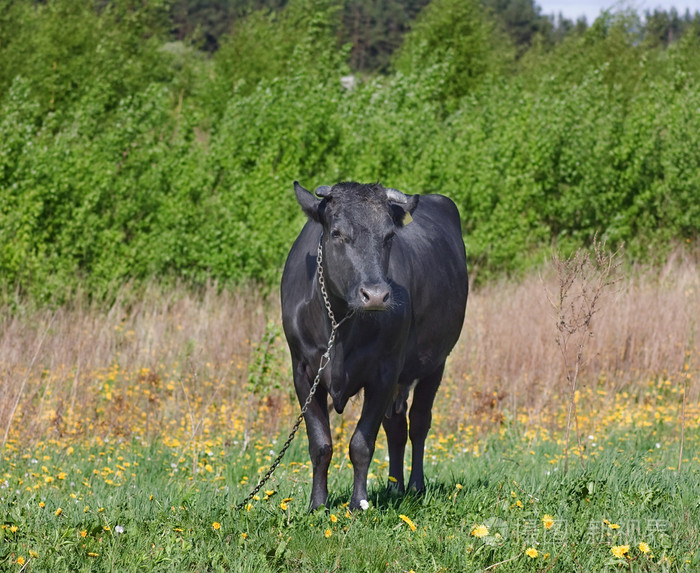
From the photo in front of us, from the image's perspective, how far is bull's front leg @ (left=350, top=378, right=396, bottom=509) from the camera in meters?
5.28

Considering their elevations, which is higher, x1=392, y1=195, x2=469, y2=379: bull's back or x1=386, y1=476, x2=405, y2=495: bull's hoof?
x1=392, y1=195, x2=469, y2=379: bull's back

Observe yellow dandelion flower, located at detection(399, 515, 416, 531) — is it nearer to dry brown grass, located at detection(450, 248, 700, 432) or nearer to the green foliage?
dry brown grass, located at detection(450, 248, 700, 432)

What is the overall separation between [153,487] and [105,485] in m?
0.55

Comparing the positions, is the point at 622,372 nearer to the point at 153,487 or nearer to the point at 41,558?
the point at 153,487

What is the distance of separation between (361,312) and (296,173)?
13.8 metres

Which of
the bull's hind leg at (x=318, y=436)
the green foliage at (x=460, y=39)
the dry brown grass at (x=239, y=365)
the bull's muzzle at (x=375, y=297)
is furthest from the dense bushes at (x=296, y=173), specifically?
the green foliage at (x=460, y=39)

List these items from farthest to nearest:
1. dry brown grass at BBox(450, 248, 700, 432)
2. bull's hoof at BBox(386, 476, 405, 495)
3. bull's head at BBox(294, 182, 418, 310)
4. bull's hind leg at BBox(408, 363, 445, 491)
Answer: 1. dry brown grass at BBox(450, 248, 700, 432)
2. bull's hind leg at BBox(408, 363, 445, 491)
3. bull's hoof at BBox(386, 476, 405, 495)
4. bull's head at BBox(294, 182, 418, 310)

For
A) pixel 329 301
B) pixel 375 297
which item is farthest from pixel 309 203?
pixel 375 297

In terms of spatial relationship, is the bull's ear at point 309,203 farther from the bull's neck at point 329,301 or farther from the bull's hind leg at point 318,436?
the bull's hind leg at point 318,436

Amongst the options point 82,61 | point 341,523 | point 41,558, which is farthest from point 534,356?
point 82,61

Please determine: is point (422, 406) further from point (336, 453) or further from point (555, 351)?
point (555, 351)

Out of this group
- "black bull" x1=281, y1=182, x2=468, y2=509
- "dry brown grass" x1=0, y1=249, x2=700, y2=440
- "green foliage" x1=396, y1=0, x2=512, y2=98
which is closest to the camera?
"black bull" x1=281, y1=182, x2=468, y2=509

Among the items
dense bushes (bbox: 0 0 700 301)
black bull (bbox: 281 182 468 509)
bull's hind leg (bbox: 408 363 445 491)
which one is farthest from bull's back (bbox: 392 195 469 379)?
dense bushes (bbox: 0 0 700 301)

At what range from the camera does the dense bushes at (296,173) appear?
1614 centimetres
